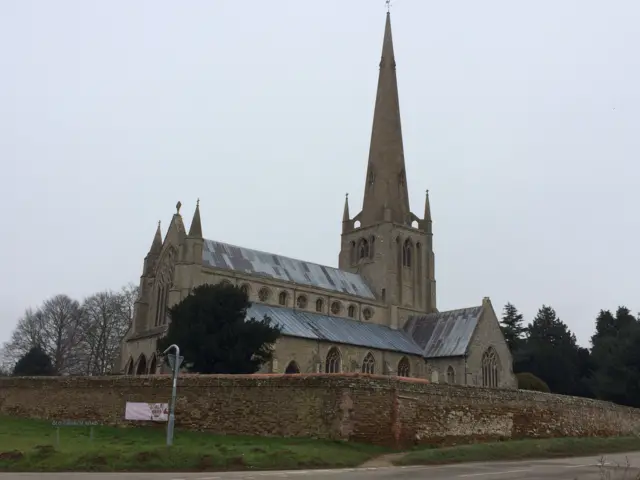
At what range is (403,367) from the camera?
53906 mm

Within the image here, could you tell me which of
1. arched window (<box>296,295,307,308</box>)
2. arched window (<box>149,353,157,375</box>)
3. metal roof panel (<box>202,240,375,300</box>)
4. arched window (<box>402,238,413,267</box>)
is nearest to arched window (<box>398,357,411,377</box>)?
metal roof panel (<box>202,240,375,300</box>)

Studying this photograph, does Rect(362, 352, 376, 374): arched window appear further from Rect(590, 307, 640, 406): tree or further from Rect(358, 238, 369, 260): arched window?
Rect(590, 307, 640, 406): tree

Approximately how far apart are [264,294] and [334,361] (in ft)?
24.1

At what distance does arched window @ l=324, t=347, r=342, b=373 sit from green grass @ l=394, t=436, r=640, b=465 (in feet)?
69.0

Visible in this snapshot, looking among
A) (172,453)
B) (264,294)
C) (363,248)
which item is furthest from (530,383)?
(172,453)

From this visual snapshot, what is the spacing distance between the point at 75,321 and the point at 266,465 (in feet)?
200

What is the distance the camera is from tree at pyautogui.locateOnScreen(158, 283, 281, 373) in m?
36.3

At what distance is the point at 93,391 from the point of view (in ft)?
95.6

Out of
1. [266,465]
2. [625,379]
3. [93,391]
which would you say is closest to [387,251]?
[625,379]

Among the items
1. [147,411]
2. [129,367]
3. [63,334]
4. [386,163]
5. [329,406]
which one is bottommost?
[147,411]

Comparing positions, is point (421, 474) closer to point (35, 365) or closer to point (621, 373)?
point (621, 373)

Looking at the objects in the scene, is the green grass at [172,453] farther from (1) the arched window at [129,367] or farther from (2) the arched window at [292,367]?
(1) the arched window at [129,367]

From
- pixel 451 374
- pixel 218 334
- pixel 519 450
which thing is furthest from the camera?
pixel 451 374

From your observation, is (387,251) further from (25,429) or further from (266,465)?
(266,465)
